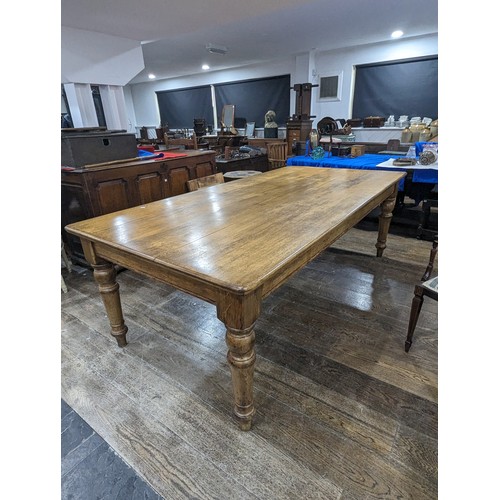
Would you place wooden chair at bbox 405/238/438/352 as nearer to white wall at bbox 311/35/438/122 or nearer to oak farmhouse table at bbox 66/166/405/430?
oak farmhouse table at bbox 66/166/405/430

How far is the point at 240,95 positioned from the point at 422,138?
5.75m

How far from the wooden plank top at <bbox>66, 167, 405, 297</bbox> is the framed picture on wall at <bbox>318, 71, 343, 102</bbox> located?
17.4 feet

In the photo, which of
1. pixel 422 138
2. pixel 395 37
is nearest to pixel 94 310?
pixel 422 138

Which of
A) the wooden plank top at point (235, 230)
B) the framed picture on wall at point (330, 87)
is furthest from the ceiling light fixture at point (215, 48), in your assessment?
the wooden plank top at point (235, 230)

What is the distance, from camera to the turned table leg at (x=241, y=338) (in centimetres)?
98

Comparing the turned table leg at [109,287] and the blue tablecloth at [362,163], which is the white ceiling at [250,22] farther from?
the turned table leg at [109,287]

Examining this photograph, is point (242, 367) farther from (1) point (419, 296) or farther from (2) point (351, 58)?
(2) point (351, 58)

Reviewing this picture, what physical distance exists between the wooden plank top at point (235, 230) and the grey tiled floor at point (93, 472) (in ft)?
2.39

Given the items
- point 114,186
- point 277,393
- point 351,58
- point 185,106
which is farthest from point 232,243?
point 185,106

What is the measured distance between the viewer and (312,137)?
3.69 m

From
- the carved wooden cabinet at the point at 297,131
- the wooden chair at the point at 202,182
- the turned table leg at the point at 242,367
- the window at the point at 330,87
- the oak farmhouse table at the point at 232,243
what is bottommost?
the turned table leg at the point at 242,367

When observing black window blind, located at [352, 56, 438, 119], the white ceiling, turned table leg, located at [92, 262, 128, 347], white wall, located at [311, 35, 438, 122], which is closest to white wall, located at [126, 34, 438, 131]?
white wall, located at [311, 35, 438, 122]
